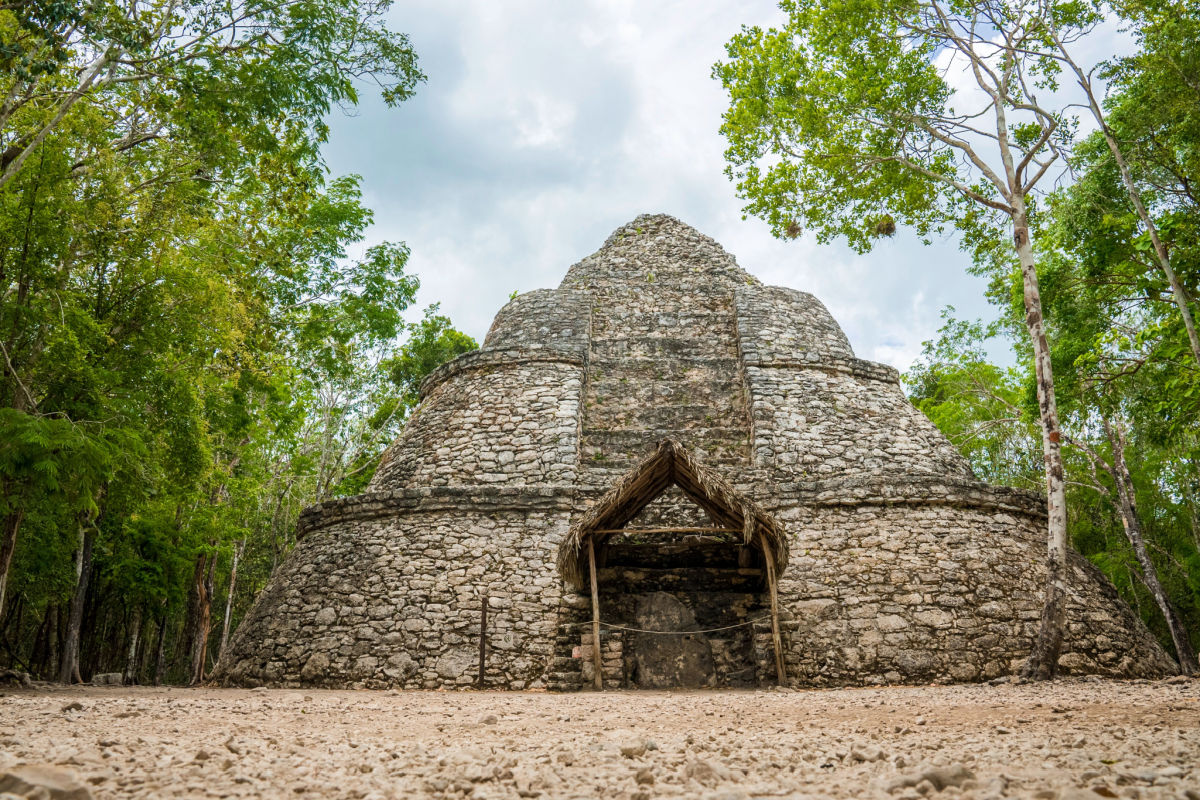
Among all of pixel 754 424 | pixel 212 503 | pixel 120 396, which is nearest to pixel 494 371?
pixel 754 424

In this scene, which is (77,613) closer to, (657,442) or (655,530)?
(657,442)

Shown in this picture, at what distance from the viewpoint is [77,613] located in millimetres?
10664

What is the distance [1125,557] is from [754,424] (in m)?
11.1

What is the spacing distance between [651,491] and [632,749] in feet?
15.6

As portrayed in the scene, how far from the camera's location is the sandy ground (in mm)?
2301

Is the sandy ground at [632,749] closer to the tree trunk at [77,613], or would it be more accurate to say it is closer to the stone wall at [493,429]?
the stone wall at [493,429]

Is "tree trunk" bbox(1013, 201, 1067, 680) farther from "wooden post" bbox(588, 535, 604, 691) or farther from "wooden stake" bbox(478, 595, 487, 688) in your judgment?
"wooden stake" bbox(478, 595, 487, 688)

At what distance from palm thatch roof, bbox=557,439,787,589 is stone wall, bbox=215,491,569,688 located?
97 cm

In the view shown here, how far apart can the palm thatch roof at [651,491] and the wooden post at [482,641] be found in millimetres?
1025

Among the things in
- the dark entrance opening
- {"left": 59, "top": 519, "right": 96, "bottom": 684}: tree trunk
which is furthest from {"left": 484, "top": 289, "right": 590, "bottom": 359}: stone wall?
{"left": 59, "top": 519, "right": 96, "bottom": 684}: tree trunk

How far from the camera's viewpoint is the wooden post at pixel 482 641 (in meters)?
7.52

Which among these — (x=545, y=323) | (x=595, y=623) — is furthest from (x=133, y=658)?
(x=595, y=623)

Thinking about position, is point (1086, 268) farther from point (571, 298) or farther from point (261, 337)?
point (261, 337)

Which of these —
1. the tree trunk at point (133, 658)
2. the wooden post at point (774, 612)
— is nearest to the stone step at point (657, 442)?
the wooden post at point (774, 612)
